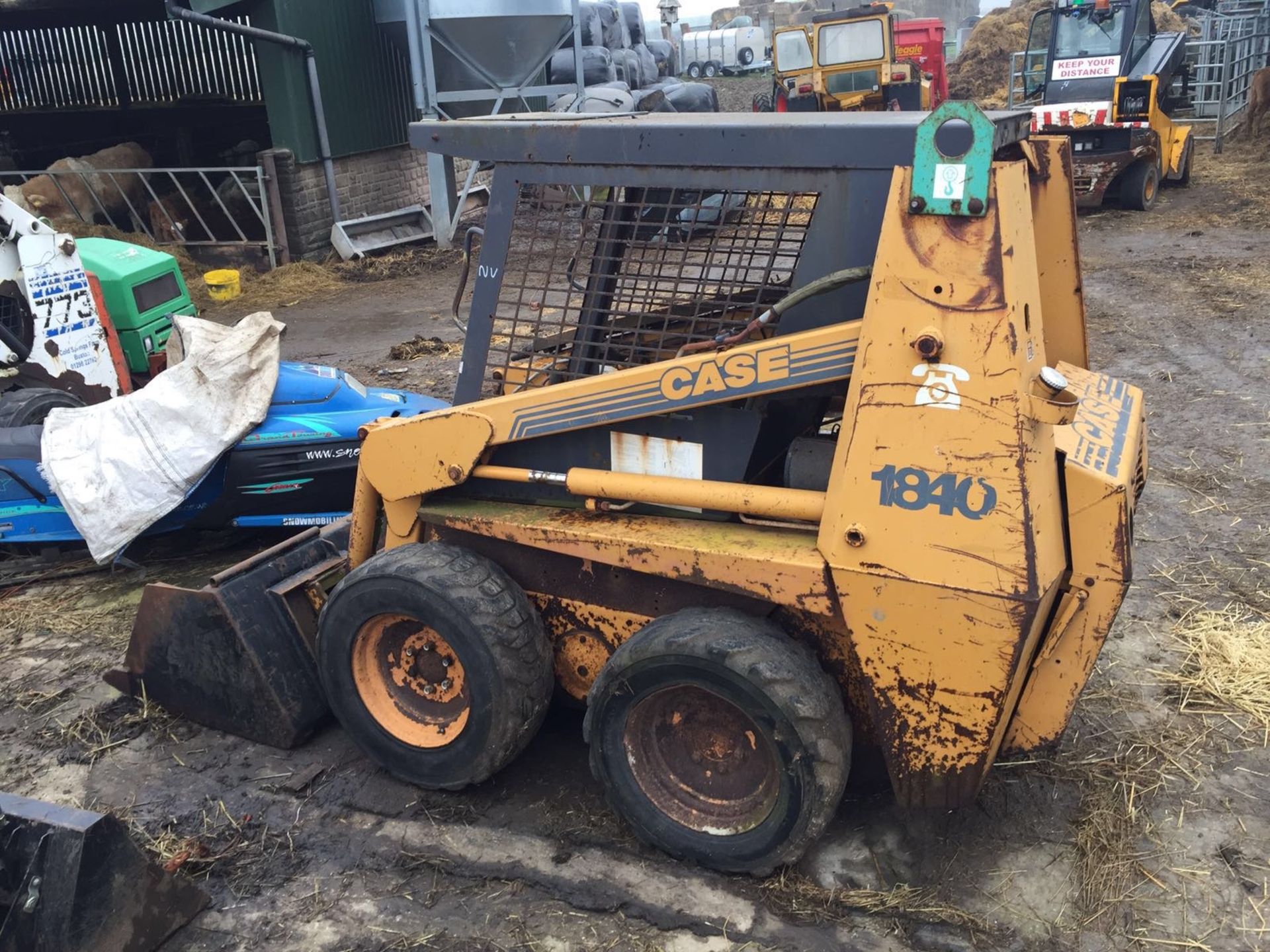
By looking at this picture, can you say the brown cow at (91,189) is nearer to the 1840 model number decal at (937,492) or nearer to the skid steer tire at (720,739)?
the skid steer tire at (720,739)

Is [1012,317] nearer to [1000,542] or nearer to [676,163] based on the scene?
[1000,542]

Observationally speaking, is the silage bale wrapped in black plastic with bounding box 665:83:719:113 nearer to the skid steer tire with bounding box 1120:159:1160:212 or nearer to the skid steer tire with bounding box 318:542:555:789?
the skid steer tire with bounding box 1120:159:1160:212

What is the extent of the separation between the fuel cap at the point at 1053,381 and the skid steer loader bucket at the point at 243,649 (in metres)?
2.81

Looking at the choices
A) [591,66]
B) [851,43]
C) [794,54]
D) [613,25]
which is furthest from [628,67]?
[851,43]

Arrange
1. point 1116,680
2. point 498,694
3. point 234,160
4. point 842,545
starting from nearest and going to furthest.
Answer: point 842,545 → point 498,694 → point 1116,680 → point 234,160

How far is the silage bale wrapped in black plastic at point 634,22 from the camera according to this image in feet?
102

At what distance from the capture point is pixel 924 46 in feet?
89.0

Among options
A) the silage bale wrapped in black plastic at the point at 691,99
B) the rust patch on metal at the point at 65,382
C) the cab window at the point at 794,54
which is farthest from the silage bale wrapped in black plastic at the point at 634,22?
the rust patch on metal at the point at 65,382

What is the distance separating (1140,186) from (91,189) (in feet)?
44.3

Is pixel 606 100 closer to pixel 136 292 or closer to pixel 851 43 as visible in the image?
pixel 851 43

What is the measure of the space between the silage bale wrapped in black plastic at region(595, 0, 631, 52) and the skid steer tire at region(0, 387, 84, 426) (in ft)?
76.0

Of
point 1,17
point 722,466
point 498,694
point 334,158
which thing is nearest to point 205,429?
point 498,694

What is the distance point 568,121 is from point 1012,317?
160 centimetres

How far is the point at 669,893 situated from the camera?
11.2ft
